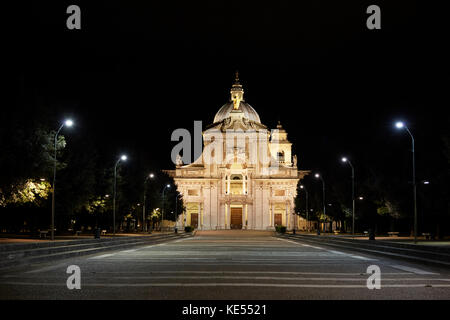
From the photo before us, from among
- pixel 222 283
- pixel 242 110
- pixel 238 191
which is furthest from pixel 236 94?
pixel 222 283

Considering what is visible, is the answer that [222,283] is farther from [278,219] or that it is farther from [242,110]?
[242,110]

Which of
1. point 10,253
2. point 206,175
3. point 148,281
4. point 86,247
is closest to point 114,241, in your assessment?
point 86,247

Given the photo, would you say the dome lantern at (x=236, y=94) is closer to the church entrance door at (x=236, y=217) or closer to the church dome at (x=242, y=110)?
the church dome at (x=242, y=110)

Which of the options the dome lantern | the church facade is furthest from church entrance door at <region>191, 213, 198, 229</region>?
the dome lantern

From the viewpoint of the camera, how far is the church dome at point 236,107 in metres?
143

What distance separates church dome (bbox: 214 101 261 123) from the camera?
142700mm

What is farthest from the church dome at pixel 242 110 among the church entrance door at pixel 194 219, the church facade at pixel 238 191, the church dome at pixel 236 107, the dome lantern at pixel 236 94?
the church entrance door at pixel 194 219

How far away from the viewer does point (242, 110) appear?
466 ft

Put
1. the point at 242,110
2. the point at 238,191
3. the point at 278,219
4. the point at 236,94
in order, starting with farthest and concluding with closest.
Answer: the point at 236,94, the point at 242,110, the point at 238,191, the point at 278,219

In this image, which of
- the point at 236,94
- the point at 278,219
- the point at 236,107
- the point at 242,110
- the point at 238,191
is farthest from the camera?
the point at 236,94

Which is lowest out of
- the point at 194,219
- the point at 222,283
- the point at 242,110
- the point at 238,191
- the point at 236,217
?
the point at 194,219

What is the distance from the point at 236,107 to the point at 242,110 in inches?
66.6
